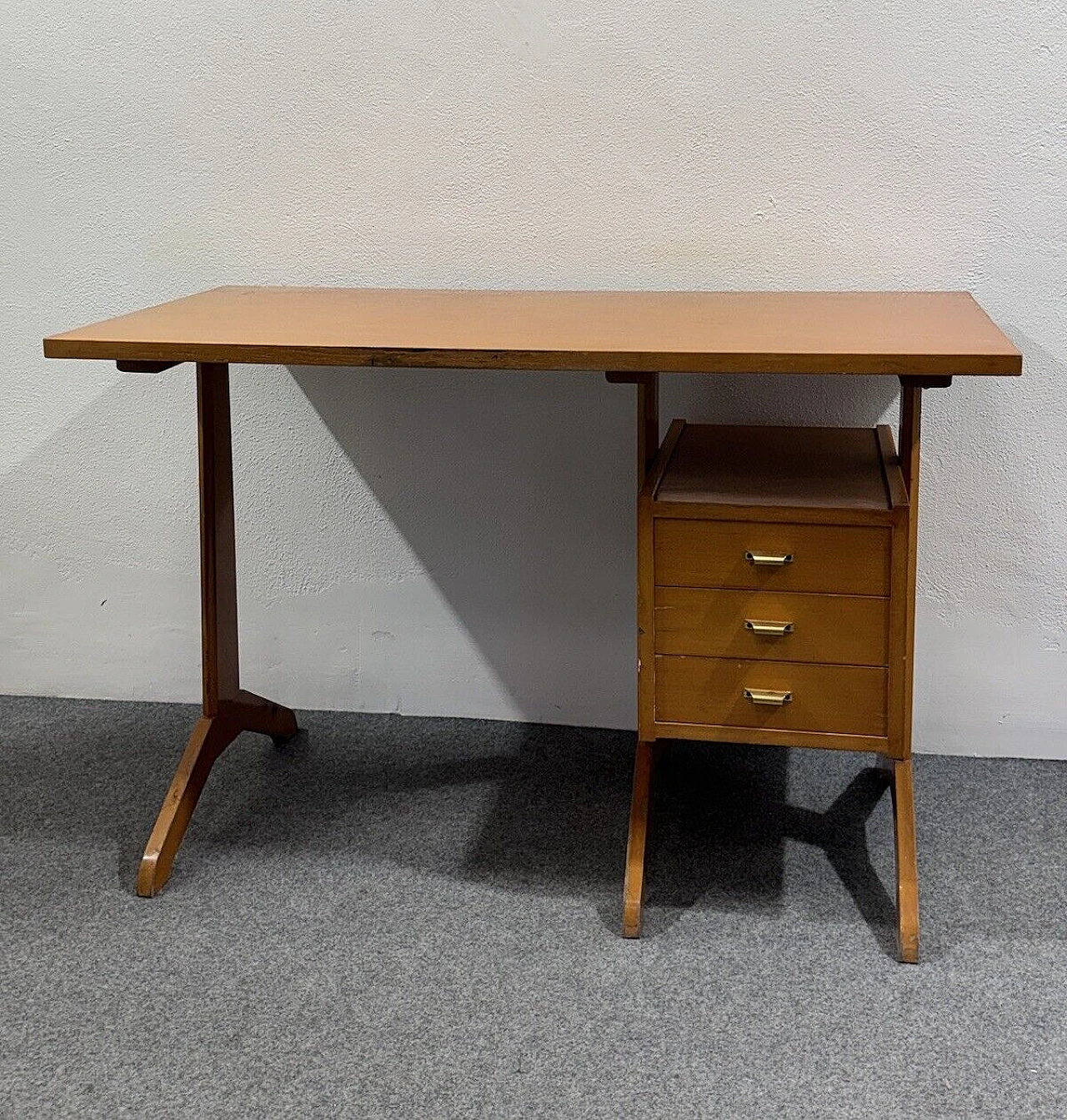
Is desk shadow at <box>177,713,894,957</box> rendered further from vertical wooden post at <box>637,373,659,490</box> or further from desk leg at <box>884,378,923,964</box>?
vertical wooden post at <box>637,373,659,490</box>

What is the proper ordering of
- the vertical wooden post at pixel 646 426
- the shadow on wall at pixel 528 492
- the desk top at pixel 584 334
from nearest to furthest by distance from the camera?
the desk top at pixel 584 334 → the vertical wooden post at pixel 646 426 → the shadow on wall at pixel 528 492

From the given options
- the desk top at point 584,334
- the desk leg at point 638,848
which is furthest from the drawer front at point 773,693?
the desk top at point 584,334

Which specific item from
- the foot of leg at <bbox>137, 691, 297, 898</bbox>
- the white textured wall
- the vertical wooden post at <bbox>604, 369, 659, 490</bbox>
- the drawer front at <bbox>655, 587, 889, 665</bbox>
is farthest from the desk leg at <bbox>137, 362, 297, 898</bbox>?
the drawer front at <bbox>655, 587, 889, 665</bbox>

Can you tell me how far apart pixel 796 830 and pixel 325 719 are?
0.94m

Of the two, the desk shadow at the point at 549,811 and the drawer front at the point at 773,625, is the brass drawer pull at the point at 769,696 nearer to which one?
the drawer front at the point at 773,625

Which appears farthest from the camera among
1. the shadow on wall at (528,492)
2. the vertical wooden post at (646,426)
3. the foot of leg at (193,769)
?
the shadow on wall at (528,492)

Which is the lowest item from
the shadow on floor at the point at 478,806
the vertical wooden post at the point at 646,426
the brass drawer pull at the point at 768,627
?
the shadow on floor at the point at 478,806

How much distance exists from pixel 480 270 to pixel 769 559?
0.83m

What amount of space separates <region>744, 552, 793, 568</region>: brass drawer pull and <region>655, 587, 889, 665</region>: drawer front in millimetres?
45

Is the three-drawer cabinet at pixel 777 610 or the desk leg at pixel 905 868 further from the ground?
the three-drawer cabinet at pixel 777 610

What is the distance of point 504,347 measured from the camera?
1.65m

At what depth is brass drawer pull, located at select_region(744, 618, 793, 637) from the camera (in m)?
1.84

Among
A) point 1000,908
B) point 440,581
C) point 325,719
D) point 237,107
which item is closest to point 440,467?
point 440,581

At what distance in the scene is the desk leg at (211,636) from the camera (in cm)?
205
